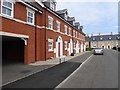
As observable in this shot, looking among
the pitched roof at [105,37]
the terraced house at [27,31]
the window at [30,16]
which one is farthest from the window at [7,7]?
the pitched roof at [105,37]

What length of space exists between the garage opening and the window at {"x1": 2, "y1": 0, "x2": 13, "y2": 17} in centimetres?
388

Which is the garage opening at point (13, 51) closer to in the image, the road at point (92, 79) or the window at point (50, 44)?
the window at point (50, 44)

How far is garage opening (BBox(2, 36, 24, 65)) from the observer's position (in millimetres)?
19562

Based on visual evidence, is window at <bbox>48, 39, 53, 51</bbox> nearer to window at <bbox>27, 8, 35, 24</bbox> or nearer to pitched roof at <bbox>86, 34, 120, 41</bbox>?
window at <bbox>27, 8, 35, 24</bbox>

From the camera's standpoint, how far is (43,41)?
23.0 metres

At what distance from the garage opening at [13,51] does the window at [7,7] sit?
3.88m

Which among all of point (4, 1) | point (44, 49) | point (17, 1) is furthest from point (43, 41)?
point (4, 1)

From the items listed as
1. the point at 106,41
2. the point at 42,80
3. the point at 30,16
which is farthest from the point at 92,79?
the point at 106,41

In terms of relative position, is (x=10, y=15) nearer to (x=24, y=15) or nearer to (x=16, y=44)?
(x=24, y=15)

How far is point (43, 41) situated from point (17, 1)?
7.42 m

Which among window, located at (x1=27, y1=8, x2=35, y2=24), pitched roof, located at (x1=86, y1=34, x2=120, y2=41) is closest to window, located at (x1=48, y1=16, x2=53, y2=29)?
window, located at (x1=27, y1=8, x2=35, y2=24)

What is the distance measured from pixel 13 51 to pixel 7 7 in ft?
20.6

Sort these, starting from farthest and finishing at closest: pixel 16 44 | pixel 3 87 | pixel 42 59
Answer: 1. pixel 42 59
2. pixel 16 44
3. pixel 3 87

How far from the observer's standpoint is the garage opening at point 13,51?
19.6 meters
